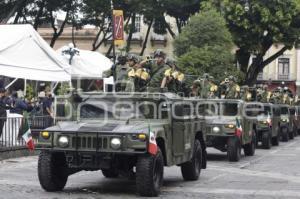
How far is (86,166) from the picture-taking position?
11492 mm

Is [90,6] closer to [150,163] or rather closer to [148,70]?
[148,70]

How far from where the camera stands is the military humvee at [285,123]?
28.8 meters

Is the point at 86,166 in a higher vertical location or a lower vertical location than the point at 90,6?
lower

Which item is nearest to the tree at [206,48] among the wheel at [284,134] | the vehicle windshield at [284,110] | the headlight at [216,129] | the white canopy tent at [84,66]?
the vehicle windshield at [284,110]

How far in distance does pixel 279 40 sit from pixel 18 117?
27.1 metres

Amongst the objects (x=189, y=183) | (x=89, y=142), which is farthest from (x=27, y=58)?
(x=89, y=142)

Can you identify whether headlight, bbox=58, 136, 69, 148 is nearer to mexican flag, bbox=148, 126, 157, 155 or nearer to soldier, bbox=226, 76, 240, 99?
mexican flag, bbox=148, 126, 157, 155

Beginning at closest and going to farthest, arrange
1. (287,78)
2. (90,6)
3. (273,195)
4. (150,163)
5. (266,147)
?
1. (150,163)
2. (273,195)
3. (266,147)
4. (90,6)
5. (287,78)

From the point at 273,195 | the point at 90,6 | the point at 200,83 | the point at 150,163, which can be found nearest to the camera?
the point at 150,163

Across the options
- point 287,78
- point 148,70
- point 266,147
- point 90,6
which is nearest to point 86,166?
point 148,70

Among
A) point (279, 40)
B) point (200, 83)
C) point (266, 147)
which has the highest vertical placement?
point (279, 40)

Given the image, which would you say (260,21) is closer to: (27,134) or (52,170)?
(27,134)

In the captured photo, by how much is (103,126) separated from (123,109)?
804 millimetres

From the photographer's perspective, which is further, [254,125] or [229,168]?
[254,125]
